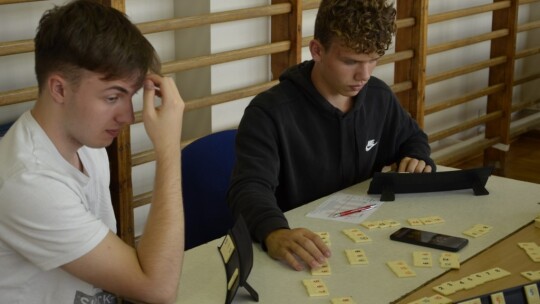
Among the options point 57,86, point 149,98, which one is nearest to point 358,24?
point 149,98

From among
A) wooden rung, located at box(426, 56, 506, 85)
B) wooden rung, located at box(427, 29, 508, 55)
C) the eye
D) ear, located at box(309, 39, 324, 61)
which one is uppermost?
the eye

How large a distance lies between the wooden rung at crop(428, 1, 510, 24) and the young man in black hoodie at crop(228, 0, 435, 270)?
2146 millimetres

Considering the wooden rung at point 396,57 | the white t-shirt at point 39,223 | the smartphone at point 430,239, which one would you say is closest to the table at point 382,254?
the smartphone at point 430,239

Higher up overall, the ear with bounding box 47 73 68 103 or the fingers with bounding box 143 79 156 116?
the ear with bounding box 47 73 68 103

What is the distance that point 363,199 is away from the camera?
8.04 ft

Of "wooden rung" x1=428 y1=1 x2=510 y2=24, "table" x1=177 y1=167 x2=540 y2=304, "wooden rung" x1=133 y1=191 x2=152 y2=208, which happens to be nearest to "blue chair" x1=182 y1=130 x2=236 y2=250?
"table" x1=177 y1=167 x2=540 y2=304

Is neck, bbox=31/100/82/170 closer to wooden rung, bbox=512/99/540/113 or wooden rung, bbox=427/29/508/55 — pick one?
wooden rung, bbox=427/29/508/55

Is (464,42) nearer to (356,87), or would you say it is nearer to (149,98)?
(356,87)

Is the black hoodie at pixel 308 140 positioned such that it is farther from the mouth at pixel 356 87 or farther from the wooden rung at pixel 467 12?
the wooden rung at pixel 467 12

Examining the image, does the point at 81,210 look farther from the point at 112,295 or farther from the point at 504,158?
the point at 504,158

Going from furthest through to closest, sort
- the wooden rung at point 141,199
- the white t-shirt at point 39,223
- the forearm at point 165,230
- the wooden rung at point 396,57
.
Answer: the wooden rung at point 396,57 → the wooden rung at point 141,199 → the forearm at point 165,230 → the white t-shirt at point 39,223

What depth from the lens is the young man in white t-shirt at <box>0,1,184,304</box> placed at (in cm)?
167

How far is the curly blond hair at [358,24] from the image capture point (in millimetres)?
2398

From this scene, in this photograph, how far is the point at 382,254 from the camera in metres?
2.05
